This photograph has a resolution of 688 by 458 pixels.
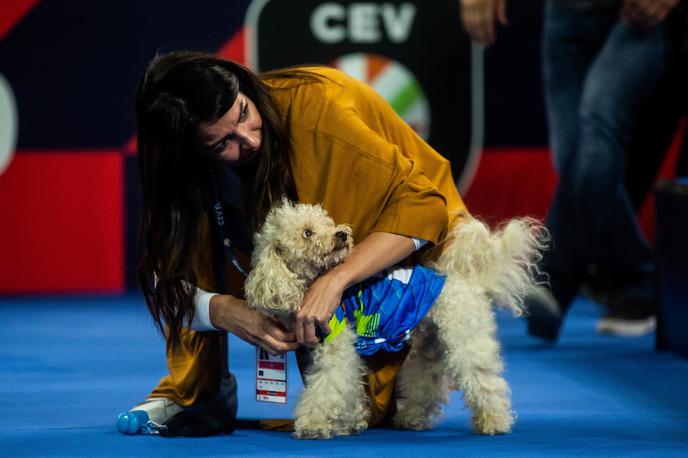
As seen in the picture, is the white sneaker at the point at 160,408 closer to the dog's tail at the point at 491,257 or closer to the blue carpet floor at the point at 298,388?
the blue carpet floor at the point at 298,388

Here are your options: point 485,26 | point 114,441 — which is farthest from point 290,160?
point 485,26

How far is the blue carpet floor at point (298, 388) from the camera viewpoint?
2715 millimetres

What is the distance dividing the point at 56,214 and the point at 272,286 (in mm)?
4025

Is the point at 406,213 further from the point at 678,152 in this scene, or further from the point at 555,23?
the point at 678,152

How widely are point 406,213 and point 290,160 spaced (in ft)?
1.08

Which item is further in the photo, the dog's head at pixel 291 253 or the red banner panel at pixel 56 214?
the red banner panel at pixel 56 214

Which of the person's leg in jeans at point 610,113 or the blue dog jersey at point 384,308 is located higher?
the person's leg in jeans at point 610,113

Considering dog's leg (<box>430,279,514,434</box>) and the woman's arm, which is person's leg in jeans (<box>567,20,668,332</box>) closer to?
dog's leg (<box>430,279,514,434</box>)

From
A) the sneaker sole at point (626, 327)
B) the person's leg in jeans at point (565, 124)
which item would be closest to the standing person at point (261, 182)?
the person's leg in jeans at point (565, 124)

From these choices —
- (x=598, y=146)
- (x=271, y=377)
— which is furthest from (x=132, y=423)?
(x=598, y=146)

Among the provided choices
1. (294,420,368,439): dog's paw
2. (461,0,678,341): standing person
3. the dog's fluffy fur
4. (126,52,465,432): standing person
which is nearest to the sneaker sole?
(461,0,678,341): standing person

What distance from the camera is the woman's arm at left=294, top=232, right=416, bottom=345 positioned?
272 centimetres

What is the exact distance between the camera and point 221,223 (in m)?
2.97

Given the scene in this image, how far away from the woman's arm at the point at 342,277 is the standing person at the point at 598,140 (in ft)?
6.54
